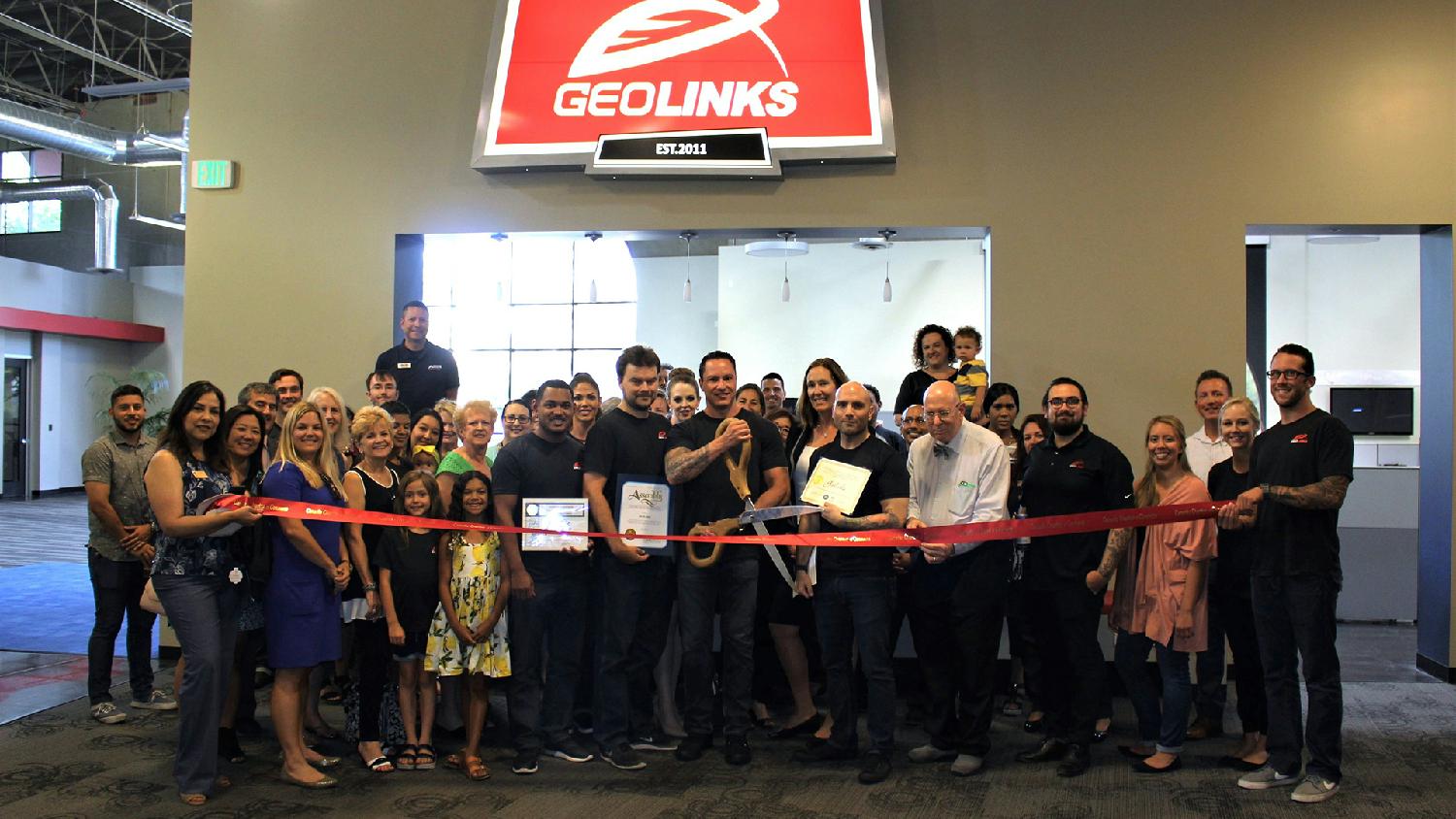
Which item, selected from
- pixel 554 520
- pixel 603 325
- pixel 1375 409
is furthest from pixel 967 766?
pixel 603 325

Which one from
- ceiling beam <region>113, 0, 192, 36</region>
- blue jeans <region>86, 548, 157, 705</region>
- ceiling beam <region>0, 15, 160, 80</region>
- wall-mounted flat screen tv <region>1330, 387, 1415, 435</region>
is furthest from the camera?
ceiling beam <region>0, 15, 160, 80</region>

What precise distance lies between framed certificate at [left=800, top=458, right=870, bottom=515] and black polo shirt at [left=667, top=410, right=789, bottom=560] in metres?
0.19

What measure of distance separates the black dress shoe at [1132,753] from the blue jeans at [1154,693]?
0.06 meters

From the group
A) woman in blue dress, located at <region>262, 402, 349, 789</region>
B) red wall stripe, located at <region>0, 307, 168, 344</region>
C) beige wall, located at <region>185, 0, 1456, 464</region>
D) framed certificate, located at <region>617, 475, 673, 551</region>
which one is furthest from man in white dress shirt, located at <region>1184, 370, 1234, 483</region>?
red wall stripe, located at <region>0, 307, 168, 344</region>

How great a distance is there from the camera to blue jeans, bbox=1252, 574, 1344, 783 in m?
3.83

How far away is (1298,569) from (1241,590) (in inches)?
23.8

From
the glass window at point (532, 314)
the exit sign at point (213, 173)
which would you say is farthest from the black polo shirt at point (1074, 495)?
the glass window at point (532, 314)

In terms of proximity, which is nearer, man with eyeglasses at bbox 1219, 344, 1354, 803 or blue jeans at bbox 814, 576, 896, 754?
man with eyeglasses at bbox 1219, 344, 1354, 803

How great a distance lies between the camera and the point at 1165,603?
4168 millimetres

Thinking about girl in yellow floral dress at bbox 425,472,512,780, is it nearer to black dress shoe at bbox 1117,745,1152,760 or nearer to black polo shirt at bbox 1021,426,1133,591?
black polo shirt at bbox 1021,426,1133,591

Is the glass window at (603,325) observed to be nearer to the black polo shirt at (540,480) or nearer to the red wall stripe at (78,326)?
the red wall stripe at (78,326)

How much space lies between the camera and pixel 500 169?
6.05 metres

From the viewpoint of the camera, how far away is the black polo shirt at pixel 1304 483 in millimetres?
3820

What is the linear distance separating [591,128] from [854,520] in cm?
306
